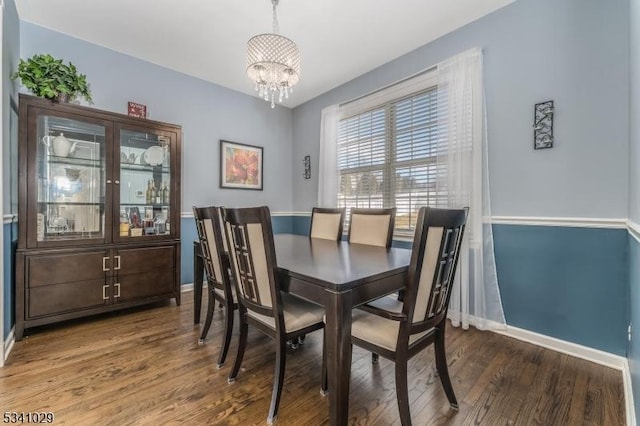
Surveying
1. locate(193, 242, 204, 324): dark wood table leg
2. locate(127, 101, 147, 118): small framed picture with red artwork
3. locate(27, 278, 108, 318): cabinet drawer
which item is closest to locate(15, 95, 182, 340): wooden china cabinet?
locate(27, 278, 108, 318): cabinet drawer

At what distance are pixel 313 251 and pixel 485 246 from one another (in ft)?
4.85

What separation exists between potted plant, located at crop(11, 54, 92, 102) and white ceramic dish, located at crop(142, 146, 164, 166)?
71cm

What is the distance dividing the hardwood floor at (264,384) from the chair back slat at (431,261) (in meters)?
0.56

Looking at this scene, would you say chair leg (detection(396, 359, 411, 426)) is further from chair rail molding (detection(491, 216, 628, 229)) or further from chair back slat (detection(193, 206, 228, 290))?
chair rail molding (detection(491, 216, 628, 229))

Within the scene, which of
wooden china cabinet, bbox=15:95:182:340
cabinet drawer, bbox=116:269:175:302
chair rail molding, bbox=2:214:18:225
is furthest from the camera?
cabinet drawer, bbox=116:269:175:302

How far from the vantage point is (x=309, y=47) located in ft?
9.37

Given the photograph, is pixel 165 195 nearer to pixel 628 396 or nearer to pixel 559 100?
pixel 559 100

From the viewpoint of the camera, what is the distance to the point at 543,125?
2.08 m

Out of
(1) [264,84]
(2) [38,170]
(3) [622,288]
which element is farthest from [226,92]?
(3) [622,288]

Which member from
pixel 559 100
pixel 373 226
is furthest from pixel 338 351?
pixel 559 100

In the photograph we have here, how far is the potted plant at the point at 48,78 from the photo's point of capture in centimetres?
214

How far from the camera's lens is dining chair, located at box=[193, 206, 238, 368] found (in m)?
1.74

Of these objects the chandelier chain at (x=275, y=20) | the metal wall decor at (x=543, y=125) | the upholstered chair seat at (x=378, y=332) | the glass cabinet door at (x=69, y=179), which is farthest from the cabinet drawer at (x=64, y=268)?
the metal wall decor at (x=543, y=125)

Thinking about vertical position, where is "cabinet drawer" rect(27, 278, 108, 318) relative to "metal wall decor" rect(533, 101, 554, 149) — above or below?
below
